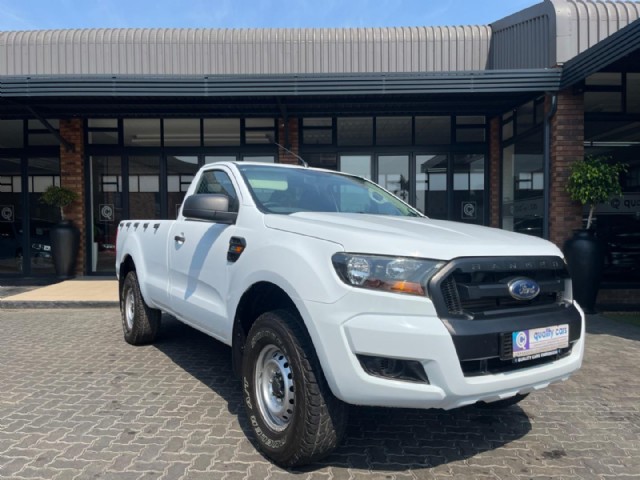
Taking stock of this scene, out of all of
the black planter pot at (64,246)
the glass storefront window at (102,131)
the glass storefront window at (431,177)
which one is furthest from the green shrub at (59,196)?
the glass storefront window at (431,177)

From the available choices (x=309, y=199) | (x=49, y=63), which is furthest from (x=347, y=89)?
(x=49, y=63)

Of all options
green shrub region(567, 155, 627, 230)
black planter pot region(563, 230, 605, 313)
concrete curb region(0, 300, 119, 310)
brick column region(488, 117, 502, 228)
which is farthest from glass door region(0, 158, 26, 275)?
green shrub region(567, 155, 627, 230)

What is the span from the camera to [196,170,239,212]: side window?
3410 millimetres

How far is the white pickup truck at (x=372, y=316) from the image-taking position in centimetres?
230

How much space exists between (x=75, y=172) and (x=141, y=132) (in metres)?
1.76

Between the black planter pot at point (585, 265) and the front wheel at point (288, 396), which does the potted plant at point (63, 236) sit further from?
the black planter pot at point (585, 265)

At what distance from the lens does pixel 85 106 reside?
9.80m

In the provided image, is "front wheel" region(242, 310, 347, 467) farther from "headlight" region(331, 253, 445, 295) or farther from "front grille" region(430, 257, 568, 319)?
"front grille" region(430, 257, 568, 319)

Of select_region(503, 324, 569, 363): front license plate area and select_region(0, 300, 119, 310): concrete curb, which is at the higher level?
select_region(503, 324, 569, 363): front license plate area

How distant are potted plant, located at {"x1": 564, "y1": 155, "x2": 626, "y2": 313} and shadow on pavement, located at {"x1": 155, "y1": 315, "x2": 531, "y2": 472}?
449 cm

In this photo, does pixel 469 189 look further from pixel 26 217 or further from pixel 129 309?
pixel 26 217

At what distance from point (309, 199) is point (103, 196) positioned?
9147mm

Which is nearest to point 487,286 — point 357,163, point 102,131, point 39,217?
point 357,163

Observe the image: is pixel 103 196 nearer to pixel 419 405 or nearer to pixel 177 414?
pixel 177 414
